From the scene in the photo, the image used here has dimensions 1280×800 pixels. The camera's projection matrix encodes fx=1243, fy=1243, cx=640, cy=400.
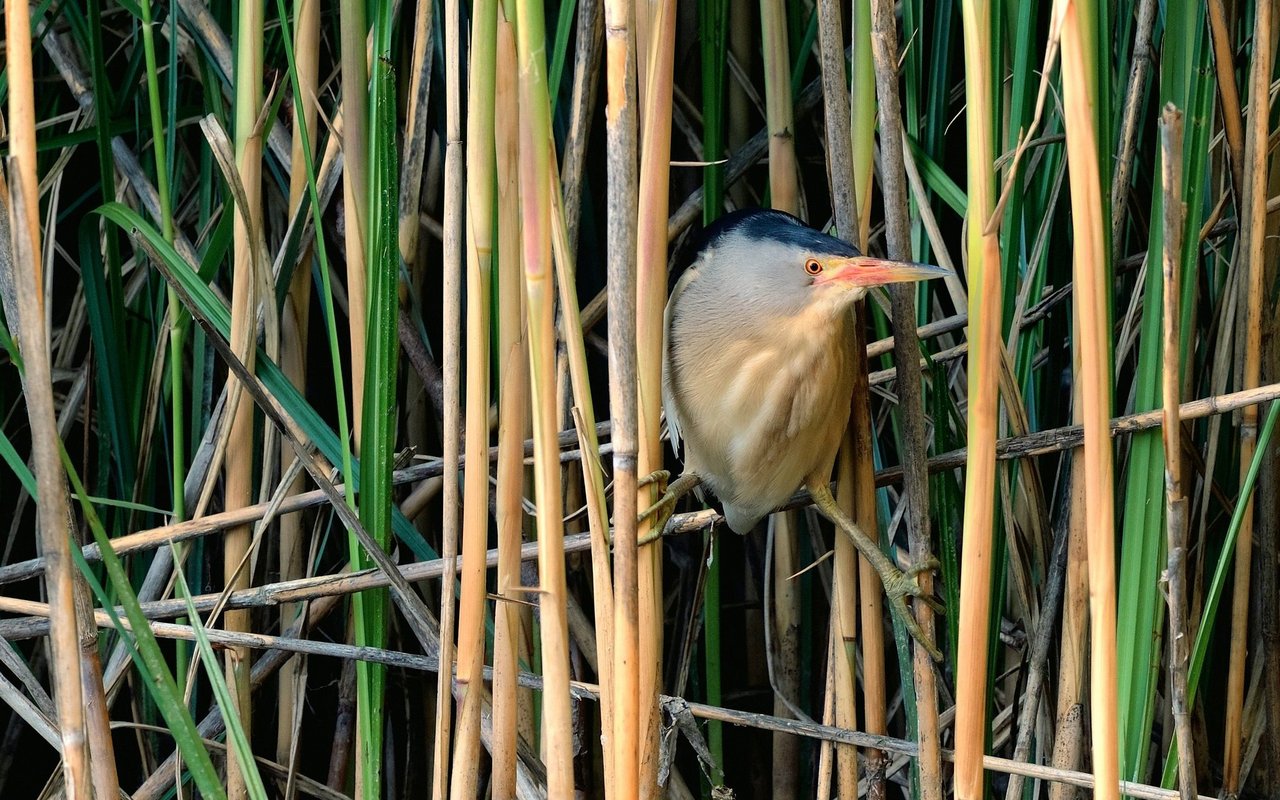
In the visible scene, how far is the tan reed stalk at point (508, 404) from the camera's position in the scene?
0.88 metres

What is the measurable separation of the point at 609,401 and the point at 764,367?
20 centimetres

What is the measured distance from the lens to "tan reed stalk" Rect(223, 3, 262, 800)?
124 cm

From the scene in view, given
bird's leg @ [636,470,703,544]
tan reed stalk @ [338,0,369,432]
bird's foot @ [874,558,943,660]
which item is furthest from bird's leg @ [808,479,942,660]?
tan reed stalk @ [338,0,369,432]

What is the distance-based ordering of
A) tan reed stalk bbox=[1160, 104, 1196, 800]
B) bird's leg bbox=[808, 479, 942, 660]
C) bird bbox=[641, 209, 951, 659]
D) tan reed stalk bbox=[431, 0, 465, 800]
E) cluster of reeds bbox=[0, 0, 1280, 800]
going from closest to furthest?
1. tan reed stalk bbox=[1160, 104, 1196, 800]
2. cluster of reeds bbox=[0, 0, 1280, 800]
3. tan reed stalk bbox=[431, 0, 465, 800]
4. bird's leg bbox=[808, 479, 942, 660]
5. bird bbox=[641, 209, 951, 659]

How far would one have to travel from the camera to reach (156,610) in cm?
133

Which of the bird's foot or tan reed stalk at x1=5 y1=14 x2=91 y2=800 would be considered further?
the bird's foot

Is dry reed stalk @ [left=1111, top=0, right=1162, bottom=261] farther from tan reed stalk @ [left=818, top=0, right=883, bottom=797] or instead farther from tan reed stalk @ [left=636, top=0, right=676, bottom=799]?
tan reed stalk @ [left=636, top=0, right=676, bottom=799]

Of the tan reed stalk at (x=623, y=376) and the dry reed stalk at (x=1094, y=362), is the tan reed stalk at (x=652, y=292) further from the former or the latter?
the dry reed stalk at (x=1094, y=362)

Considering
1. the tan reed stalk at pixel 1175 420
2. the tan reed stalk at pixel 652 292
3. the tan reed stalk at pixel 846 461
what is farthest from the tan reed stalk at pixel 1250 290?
the tan reed stalk at pixel 652 292

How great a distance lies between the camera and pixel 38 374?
780 mm

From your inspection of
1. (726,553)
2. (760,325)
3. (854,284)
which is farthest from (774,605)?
(854,284)

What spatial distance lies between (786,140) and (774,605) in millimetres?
708

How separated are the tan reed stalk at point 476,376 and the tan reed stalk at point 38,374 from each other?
0.26 metres

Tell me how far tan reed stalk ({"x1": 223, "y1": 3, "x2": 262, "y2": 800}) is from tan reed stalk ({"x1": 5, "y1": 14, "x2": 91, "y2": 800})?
0.44m
